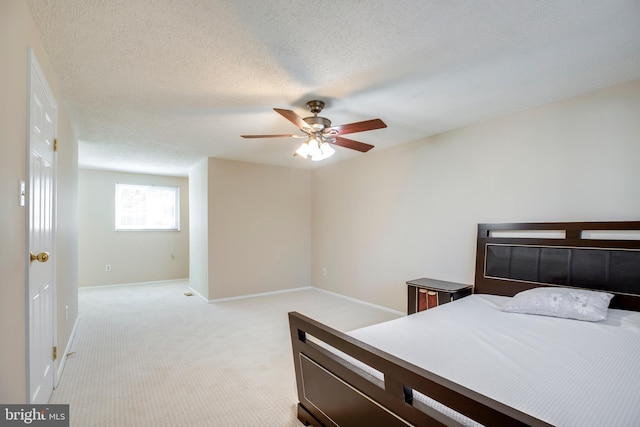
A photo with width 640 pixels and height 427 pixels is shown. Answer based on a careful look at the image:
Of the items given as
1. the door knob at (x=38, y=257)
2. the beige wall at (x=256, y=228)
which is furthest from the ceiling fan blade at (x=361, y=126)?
the beige wall at (x=256, y=228)

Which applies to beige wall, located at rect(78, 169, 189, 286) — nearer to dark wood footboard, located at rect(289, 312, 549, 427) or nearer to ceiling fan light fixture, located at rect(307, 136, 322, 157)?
ceiling fan light fixture, located at rect(307, 136, 322, 157)

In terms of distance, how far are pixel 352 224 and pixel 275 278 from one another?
1815mm

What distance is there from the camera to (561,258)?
2613 millimetres

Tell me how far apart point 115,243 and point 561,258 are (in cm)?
723

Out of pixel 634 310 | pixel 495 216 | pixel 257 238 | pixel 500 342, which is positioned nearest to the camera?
pixel 500 342

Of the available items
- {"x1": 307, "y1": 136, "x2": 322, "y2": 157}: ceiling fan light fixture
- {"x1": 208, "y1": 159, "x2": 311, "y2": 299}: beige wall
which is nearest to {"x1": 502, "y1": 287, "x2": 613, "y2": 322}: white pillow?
{"x1": 307, "y1": 136, "x2": 322, "y2": 157}: ceiling fan light fixture

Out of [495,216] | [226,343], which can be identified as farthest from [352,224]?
[226,343]

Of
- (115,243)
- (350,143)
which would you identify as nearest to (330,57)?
(350,143)

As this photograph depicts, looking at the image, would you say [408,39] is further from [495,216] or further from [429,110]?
[495,216]

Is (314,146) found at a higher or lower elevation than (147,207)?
higher

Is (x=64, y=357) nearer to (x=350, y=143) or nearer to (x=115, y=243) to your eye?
(x=350, y=143)

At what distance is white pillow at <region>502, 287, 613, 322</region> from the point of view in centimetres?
211

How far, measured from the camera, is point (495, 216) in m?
3.15

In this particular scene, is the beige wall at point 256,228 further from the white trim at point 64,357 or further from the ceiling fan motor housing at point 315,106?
the ceiling fan motor housing at point 315,106
